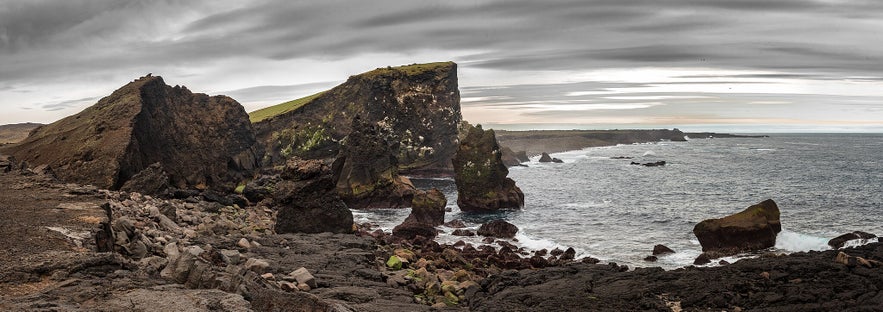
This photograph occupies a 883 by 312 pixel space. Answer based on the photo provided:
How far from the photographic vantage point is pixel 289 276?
16391 mm

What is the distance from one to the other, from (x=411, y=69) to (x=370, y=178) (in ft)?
202

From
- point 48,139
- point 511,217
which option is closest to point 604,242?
point 511,217

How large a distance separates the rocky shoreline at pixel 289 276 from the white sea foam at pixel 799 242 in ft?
33.4

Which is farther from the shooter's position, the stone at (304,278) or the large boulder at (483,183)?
the large boulder at (483,183)

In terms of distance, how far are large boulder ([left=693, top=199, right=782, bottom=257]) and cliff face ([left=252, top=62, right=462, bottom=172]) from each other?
7542 cm

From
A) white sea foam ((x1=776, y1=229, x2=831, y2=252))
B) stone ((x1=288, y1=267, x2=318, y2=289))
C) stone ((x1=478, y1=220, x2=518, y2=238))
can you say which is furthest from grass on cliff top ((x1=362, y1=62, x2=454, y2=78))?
stone ((x1=288, y1=267, x2=318, y2=289))

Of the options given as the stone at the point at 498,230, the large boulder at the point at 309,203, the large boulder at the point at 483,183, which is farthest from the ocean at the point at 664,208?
the large boulder at the point at 309,203

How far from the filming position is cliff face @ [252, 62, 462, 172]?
10712cm

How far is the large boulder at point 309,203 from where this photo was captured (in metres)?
30.8

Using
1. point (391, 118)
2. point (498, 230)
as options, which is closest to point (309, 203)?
point (498, 230)

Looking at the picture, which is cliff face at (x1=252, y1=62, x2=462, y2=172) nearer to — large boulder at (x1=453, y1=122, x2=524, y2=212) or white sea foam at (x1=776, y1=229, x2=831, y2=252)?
large boulder at (x1=453, y1=122, x2=524, y2=212)

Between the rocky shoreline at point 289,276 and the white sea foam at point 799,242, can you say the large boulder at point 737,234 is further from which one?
the rocky shoreline at point 289,276

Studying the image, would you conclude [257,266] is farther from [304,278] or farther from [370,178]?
[370,178]

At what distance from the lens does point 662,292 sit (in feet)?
59.8
